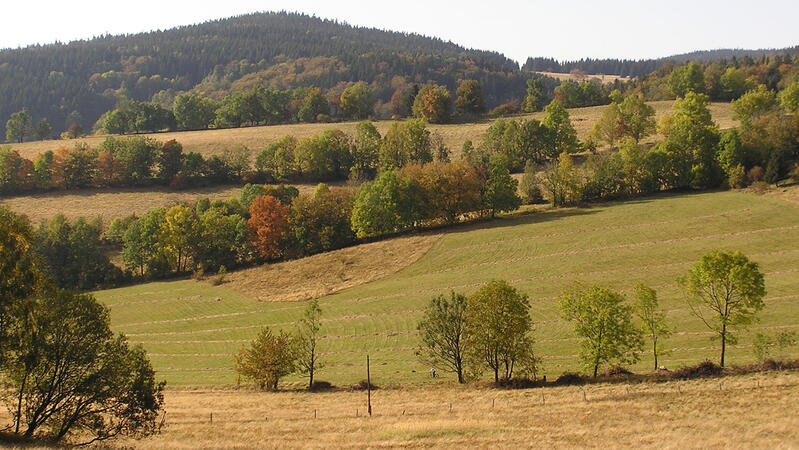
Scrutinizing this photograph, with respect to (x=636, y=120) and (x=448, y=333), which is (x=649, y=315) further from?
(x=636, y=120)

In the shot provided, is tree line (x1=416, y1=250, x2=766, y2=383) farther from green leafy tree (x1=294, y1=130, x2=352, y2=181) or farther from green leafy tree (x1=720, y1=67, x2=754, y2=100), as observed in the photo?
green leafy tree (x1=720, y1=67, x2=754, y2=100)

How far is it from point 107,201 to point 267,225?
156 feet

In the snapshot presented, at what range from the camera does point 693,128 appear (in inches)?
4188

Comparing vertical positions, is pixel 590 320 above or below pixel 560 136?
below

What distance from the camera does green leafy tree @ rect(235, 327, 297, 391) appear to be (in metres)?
49.7

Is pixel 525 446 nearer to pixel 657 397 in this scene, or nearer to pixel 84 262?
pixel 657 397

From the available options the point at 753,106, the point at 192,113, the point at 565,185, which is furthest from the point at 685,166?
the point at 192,113

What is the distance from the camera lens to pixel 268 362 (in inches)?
1956

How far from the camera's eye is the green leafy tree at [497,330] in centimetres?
4628

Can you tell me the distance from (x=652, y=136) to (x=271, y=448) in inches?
4836

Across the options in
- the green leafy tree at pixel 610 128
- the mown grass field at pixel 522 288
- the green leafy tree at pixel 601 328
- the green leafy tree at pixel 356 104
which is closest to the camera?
the green leafy tree at pixel 601 328

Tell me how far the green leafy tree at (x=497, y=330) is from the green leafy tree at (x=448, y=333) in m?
1.05

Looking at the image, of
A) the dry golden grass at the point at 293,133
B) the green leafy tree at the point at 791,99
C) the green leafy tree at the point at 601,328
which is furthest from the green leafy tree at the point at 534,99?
the green leafy tree at the point at 601,328

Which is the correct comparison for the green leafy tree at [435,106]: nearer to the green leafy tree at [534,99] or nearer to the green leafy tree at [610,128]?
the green leafy tree at [534,99]
